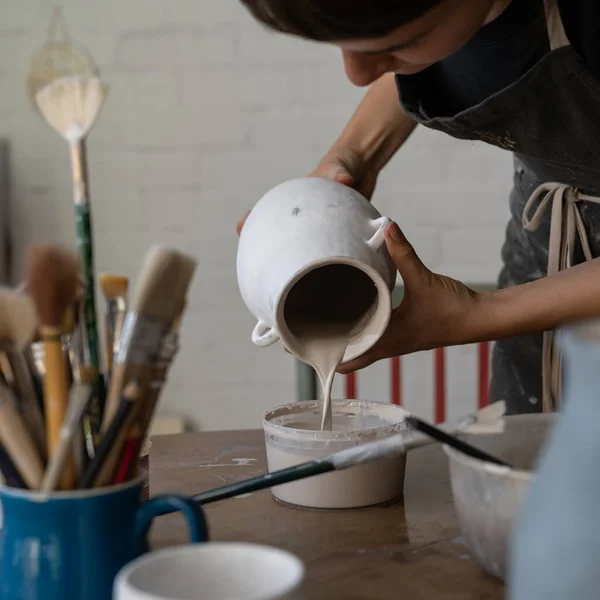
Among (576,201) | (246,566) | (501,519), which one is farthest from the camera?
(576,201)

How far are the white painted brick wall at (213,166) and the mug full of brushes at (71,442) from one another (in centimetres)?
140

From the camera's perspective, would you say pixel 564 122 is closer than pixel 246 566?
No

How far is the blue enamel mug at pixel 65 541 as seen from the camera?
54 cm

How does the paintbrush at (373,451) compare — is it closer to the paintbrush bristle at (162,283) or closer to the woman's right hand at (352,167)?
the paintbrush bristle at (162,283)

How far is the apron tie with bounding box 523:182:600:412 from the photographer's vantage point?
1183 millimetres

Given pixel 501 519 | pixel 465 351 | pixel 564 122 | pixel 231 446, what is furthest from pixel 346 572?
pixel 465 351

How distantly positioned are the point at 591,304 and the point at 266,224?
38 centimetres

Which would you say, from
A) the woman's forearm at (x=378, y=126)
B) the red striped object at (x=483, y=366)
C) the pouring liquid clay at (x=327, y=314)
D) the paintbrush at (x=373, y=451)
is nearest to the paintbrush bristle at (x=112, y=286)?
the paintbrush at (x=373, y=451)

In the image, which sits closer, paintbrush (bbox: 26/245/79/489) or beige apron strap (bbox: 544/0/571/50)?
paintbrush (bbox: 26/245/79/489)

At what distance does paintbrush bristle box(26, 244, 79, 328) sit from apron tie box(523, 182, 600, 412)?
79 centimetres

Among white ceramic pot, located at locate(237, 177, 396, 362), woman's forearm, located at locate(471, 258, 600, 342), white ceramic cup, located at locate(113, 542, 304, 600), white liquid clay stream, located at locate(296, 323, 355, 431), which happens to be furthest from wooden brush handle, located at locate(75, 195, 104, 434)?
Result: woman's forearm, located at locate(471, 258, 600, 342)

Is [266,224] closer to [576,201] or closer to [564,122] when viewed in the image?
[564,122]

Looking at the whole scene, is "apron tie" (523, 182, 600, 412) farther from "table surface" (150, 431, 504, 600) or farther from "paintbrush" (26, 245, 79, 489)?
"paintbrush" (26, 245, 79, 489)

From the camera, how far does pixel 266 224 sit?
2.84ft
